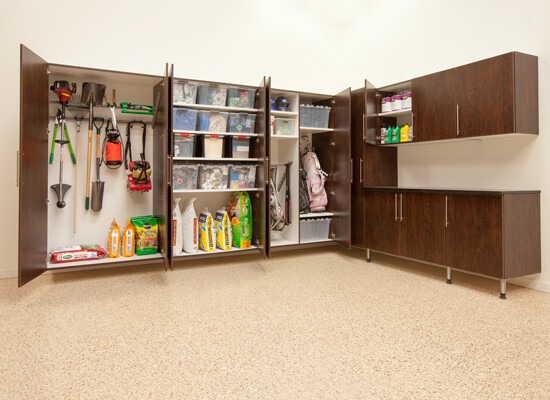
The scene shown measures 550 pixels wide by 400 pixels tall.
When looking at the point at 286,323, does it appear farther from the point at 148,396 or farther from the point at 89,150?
the point at 89,150

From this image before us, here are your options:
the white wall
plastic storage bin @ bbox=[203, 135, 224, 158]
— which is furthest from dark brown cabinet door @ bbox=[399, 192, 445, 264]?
plastic storage bin @ bbox=[203, 135, 224, 158]

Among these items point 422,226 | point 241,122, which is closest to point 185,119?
point 241,122

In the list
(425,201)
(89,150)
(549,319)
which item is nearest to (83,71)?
(89,150)

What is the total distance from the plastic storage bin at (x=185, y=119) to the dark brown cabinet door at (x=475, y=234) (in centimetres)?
252

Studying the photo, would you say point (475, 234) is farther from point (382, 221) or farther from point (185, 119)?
point (185, 119)

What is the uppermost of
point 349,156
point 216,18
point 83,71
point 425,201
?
point 216,18

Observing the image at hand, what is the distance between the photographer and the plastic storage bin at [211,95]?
12.1 ft

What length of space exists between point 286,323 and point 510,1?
337 centimetres

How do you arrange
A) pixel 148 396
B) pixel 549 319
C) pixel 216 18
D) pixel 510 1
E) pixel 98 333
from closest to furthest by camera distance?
pixel 148 396 < pixel 98 333 < pixel 549 319 < pixel 510 1 < pixel 216 18

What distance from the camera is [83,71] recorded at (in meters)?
3.30

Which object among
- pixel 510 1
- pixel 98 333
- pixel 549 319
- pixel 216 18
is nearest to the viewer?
pixel 98 333

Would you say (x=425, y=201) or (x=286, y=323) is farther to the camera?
(x=425, y=201)

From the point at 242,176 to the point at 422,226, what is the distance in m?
1.88

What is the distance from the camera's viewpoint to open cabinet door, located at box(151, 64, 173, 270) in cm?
323
